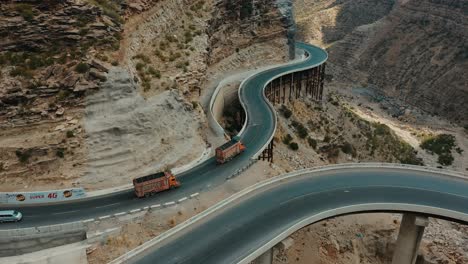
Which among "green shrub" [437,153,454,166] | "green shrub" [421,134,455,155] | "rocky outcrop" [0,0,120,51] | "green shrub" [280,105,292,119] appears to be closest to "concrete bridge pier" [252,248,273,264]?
"rocky outcrop" [0,0,120,51]

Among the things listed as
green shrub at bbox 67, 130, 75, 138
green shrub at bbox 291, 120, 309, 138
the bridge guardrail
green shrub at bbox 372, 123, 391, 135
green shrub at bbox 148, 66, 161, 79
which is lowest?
green shrub at bbox 372, 123, 391, 135

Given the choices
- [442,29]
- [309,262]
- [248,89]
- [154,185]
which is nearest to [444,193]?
[309,262]

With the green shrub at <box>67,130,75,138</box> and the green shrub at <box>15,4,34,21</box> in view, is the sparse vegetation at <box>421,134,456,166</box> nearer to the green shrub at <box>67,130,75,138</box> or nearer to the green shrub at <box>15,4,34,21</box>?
the green shrub at <box>67,130,75,138</box>

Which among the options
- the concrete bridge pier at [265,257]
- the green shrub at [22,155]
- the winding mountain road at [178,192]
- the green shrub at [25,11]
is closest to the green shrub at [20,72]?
the green shrub at [25,11]

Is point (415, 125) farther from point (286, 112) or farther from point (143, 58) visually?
point (143, 58)

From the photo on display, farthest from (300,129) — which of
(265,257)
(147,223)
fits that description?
(147,223)

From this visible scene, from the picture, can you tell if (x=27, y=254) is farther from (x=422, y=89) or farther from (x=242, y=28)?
(x=422, y=89)
